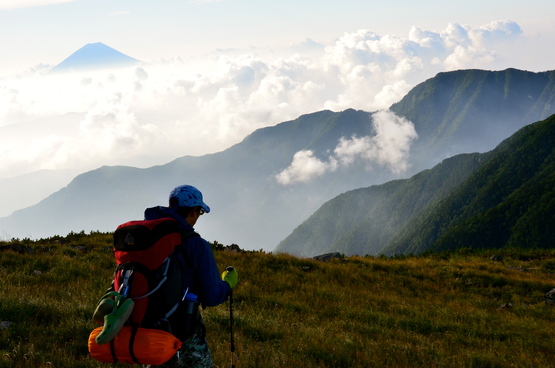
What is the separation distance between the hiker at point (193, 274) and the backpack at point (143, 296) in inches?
6.0

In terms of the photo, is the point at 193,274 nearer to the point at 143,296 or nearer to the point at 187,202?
the point at 143,296

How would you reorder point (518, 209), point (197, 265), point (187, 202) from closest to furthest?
point (197, 265) → point (187, 202) → point (518, 209)

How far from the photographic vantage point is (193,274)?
423 centimetres

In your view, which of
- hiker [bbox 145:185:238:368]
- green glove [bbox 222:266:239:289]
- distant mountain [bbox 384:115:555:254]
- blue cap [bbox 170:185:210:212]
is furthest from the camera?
distant mountain [bbox 384:115:555:254]

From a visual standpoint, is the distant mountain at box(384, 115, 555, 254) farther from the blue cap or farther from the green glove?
the blue cap

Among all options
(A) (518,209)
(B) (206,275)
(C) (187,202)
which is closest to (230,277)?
(B) (206,275)

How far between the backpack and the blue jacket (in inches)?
6.1

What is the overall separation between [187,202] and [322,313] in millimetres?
7489

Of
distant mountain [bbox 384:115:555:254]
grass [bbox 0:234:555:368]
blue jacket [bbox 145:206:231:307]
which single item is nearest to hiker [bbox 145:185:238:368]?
blue jacket [bbox 145:206:231:307]

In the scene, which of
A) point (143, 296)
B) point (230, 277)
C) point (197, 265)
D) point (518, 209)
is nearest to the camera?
point (143, 296)

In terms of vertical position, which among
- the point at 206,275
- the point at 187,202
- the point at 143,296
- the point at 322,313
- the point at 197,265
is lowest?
the point at 322,313

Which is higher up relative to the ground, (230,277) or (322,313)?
(230,277)

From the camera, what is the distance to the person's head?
4.27 meters

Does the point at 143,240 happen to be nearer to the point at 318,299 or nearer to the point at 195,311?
the point at 195,311
